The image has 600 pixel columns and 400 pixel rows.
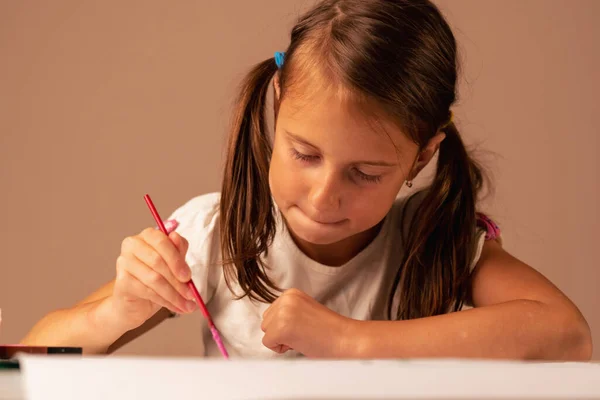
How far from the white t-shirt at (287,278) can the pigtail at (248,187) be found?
0.03m

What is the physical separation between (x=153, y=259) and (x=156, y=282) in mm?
23

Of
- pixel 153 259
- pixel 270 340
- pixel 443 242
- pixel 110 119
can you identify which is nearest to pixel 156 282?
pixel 153 259

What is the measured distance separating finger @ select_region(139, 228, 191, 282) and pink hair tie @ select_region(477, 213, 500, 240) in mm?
401

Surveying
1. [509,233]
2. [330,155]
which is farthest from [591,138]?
[330,155]

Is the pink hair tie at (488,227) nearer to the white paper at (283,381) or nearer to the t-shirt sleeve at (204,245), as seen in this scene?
the t-shirt sleeve at (204,245)

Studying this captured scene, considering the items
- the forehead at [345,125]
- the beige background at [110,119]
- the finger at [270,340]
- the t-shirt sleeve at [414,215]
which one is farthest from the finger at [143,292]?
the beige background at [110,119]

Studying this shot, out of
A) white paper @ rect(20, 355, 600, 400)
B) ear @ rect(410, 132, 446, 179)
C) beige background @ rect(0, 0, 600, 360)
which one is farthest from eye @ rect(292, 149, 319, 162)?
beige background @ rect(0, 0, 600, 360)

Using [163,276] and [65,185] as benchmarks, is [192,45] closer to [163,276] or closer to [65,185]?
[65,185]

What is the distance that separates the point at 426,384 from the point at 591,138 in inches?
53.4

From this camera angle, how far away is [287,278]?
96 cm

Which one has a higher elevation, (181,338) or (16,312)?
(16,312)

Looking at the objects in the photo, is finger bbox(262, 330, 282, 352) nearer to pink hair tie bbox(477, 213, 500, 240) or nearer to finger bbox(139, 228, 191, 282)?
finger bbox(139, 228, 191, 282)

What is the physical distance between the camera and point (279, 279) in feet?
3.17

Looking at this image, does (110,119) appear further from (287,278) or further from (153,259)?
(153,259)
